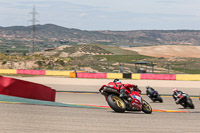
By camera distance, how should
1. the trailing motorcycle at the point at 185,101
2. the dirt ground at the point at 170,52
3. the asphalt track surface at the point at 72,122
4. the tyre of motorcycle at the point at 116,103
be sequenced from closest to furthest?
the asphalt track surface at the point at 72,122 < the tyre of motorcycle at the point at 116,103 < the trailing motorcycle at the point at 185,101 < the dirt ground at the point at 170,52

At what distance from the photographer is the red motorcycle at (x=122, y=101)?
1007cm

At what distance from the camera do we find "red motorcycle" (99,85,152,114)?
10.1 metres

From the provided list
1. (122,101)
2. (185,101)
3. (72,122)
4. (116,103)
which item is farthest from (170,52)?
(72,122)

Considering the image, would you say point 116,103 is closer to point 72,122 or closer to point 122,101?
point 122,101

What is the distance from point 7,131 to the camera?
6242mm

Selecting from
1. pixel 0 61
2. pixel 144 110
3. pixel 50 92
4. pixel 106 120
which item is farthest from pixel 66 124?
pixel 0 61

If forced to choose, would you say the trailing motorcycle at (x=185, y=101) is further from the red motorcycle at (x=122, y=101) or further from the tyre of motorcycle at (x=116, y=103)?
the tyre of motorcycle at (x=116, y=103)

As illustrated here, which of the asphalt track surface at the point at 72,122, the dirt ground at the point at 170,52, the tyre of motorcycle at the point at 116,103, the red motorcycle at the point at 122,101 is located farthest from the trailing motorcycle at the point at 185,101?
the dirt ground at the point at 170,52

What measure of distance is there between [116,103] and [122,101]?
24cm

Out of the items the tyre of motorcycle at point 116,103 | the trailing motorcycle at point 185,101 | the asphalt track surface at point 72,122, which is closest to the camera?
the asphalt track surface at point 72,122

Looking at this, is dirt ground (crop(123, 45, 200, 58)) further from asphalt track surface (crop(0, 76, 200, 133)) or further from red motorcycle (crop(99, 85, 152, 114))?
asphalt track surface (crop(0, 76, 200, 133))

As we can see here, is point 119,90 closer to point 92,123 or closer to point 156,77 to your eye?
point 92,123

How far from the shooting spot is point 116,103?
10133 mm

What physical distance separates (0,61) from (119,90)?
48.0 meters
